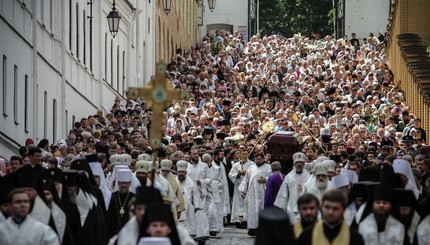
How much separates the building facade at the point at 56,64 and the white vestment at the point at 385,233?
58.8 ft

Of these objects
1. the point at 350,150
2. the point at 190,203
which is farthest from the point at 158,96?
→ the point at 350,150

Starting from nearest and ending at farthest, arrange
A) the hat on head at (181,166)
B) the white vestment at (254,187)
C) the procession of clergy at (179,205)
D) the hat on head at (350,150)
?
the procession of clergy at (179,205), the hat on head at (181,166), the white vestment at (254,187), the hat on head at (350,150)

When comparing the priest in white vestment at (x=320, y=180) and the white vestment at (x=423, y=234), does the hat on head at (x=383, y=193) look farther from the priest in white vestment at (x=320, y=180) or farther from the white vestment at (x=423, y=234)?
the priest in white vestment at (x=320, y=180)

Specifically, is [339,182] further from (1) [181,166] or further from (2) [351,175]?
(1) [181,166]

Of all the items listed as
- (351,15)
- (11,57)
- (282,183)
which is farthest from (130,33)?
(351,15)

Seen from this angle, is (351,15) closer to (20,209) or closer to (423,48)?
(423,48)

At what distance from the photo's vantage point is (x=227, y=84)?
56.0 metres

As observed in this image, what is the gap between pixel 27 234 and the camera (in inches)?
712

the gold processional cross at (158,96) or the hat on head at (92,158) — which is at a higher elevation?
the gold processional cross at (158,96)

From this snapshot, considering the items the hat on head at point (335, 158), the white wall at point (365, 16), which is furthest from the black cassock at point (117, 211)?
the white wall at point (365, 16)

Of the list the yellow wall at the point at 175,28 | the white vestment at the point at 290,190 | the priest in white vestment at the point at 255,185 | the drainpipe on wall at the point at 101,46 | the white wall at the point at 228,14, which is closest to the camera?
the white vestment at the point at 290,190

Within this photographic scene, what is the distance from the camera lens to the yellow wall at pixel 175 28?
68062mm

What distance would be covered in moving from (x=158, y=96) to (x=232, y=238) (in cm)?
1512

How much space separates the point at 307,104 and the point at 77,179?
26.1 meters
